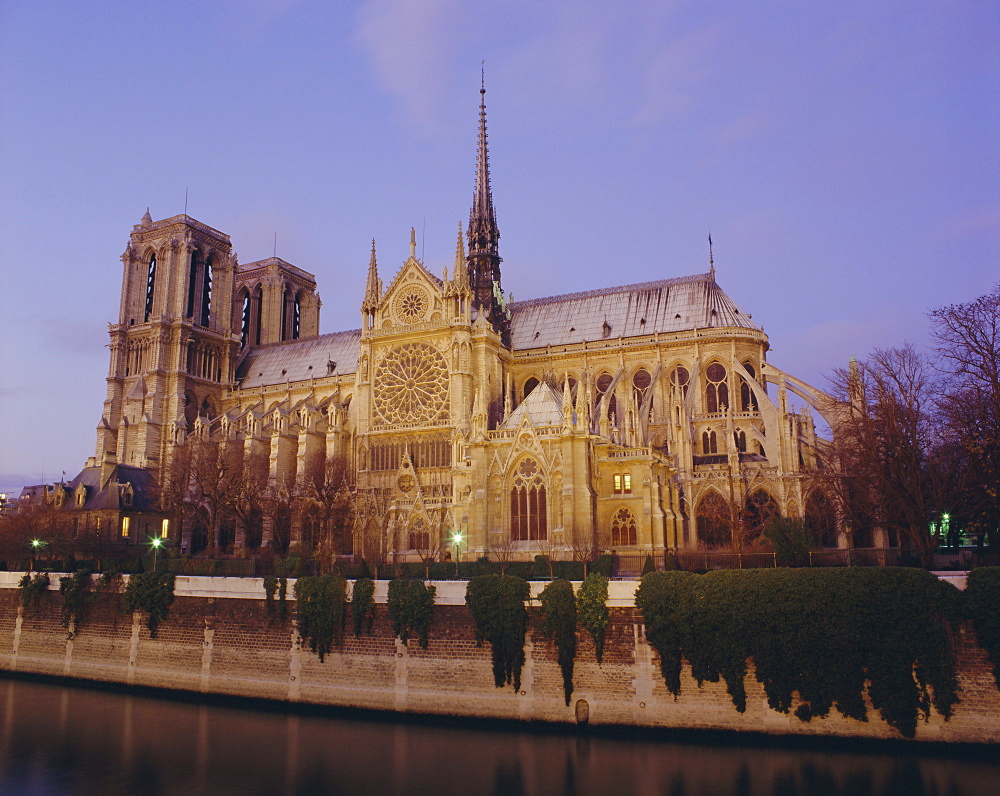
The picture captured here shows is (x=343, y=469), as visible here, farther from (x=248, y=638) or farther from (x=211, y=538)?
(x=248, y=638)

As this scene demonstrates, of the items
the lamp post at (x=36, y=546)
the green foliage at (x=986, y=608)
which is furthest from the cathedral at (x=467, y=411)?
the green foliage at (x=986, y=608)

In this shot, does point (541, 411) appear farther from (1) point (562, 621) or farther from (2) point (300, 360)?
(2) point (300, 360)

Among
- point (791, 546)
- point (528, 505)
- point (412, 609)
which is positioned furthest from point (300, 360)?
point (791, 546)

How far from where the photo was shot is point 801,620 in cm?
2503

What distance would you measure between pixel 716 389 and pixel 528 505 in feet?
72.6

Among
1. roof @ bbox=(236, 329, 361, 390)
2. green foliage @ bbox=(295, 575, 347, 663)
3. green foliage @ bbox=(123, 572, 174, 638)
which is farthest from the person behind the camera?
roof @ bbox=(236, 329, 361, 390)

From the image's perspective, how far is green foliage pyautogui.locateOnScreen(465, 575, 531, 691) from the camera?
2812 centimetres

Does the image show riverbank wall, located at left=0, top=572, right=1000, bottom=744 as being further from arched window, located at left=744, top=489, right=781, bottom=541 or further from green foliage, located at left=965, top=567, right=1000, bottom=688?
arched window, located at left=744, top=489, right=781, bottom=541

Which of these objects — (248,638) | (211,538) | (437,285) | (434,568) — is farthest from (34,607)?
(437,285)

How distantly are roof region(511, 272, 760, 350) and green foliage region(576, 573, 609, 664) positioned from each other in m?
35.1

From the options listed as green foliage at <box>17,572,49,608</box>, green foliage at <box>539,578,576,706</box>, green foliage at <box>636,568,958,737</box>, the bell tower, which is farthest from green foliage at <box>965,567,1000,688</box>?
the bell tower

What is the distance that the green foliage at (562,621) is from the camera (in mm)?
27453

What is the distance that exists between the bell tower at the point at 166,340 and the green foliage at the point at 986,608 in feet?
202

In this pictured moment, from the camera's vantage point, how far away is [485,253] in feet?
224
